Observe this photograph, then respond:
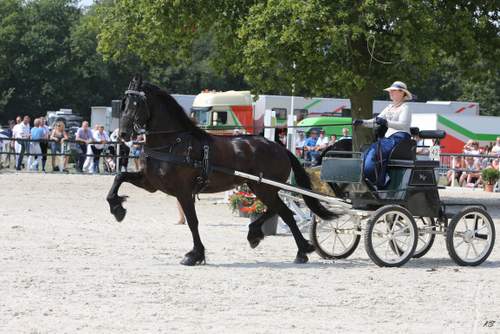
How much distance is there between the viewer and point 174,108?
11.5 meters

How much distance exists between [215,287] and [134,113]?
2801 millimetres

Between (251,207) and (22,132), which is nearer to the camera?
(251,207)

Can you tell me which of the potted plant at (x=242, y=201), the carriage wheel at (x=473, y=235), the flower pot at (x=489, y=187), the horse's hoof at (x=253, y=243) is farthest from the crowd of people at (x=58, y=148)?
the carriage wheel at (x=473, y=235)

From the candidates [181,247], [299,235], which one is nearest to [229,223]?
[181,247]

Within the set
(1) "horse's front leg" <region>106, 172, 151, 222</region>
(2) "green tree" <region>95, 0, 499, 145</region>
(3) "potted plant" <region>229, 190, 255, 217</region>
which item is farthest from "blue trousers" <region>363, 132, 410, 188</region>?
(2) "green tree" <region>95, 0, 499, 145</region>

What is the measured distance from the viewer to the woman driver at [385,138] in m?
11.4

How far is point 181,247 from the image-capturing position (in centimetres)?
1291

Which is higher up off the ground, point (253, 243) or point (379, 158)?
point (379, 158)

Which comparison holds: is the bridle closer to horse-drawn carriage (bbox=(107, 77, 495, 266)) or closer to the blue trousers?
horse-drawn carriage (bbox=(107, 77, 495, 266))

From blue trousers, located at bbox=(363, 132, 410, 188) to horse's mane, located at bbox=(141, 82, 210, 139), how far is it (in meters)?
1.98

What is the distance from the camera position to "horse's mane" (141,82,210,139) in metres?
11.4

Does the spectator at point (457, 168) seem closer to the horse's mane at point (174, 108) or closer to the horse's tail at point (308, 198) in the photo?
the horse's tail at point (308, 198)

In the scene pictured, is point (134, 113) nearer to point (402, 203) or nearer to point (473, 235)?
point (402, 203)

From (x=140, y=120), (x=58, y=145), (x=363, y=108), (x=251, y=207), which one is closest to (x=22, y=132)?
(x=58, y=145)
